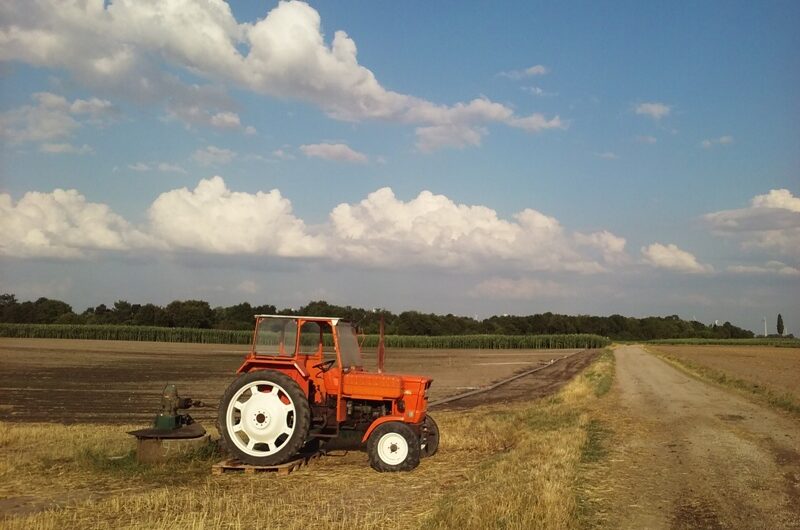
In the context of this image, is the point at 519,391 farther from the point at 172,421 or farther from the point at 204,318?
the point at 204,318

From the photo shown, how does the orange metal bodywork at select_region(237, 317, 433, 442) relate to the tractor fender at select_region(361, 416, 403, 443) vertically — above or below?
above

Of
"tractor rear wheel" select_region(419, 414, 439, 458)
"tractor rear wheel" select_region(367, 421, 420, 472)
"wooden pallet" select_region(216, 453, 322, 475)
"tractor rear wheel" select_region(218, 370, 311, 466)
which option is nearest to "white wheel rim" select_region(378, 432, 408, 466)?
"tractor rear wheel" select_region(367, 421, 420, 472)

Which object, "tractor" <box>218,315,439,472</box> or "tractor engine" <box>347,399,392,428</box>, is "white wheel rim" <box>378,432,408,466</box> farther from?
"tractor engine" <box>347,399,392,428</box>

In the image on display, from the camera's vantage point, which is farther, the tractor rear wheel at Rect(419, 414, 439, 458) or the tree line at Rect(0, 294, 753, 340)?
the tree line at Rect(0, 294, 753, 340)

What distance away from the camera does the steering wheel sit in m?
9.70

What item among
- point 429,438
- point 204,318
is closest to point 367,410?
point 429,438

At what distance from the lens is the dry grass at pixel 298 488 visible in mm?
6234

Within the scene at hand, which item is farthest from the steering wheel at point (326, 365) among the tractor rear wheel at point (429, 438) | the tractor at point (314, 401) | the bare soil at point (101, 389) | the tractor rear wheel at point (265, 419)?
the bare soil at point (101, 389)

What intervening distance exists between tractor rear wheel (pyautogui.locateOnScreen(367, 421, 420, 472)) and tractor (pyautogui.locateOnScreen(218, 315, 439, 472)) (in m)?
0.01

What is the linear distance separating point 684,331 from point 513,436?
557 feet

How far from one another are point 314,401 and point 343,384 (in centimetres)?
50

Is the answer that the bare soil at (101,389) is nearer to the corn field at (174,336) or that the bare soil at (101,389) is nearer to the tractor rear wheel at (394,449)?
the tractor rear wheel at (394,449)

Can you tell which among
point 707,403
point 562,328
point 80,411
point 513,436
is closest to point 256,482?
point 513,436

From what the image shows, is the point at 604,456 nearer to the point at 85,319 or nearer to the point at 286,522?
the point at 286,522
